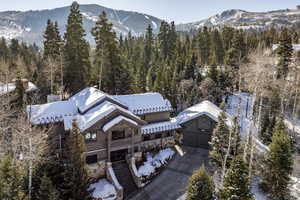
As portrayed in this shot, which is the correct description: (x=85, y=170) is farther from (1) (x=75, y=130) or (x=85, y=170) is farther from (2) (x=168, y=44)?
(2) (x=168, y=44)

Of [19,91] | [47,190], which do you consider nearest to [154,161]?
[47,190]

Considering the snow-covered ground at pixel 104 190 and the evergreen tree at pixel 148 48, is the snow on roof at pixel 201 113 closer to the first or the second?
the snow-covered ground at pixel 104 190

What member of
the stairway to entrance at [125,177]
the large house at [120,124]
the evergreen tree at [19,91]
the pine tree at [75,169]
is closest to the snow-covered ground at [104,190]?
the large house at [120,124]

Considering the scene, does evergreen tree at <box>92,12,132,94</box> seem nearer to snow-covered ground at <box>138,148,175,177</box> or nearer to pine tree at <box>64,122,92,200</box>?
snow-covered ground at <box>138,148,175,177</box>

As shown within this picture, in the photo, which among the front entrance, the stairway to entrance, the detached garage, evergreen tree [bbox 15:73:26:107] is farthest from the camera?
evergreen tree [bbox 15:73:26:107]

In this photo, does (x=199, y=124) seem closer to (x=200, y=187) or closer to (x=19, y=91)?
(x=200, y=187)

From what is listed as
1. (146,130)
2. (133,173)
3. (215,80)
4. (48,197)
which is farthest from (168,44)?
(48,197)

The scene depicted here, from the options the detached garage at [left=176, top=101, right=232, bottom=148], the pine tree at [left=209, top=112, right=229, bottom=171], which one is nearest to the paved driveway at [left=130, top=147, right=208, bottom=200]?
the detached garage at [left=176, top=101, right=232, bottom=148]
